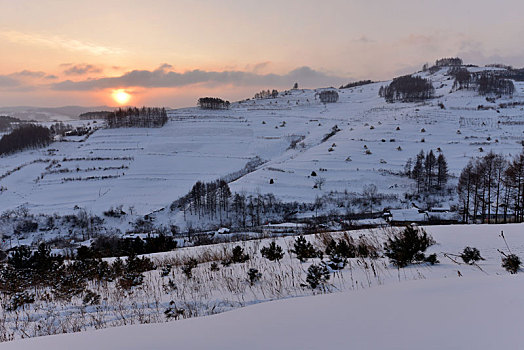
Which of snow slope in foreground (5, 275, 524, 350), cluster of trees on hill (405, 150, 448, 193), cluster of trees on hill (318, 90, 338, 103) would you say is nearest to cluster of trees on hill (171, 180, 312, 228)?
cluster of trees on hill (405, 150, 448, 193)

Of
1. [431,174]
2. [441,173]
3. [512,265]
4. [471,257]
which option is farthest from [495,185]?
[512,265]

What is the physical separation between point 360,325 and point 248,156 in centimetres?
5788

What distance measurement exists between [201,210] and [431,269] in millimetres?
32727

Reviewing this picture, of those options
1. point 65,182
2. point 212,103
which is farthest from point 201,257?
point 212,103

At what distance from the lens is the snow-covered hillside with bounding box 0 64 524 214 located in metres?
40.8

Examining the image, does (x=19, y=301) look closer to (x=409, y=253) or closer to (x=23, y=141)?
(x=409, y=253)

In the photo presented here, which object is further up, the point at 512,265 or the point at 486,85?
the point at 486,85

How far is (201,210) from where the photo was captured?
36.2 meters

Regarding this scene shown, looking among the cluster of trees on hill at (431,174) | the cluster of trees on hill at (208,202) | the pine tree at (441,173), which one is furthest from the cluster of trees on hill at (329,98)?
the cluster of trees on hill at (208,202)

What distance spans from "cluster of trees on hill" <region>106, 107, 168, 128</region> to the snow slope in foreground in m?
92.0

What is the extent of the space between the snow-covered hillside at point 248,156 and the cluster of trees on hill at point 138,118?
534 centimetres

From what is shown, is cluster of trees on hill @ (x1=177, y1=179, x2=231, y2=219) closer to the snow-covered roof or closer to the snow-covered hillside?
the snow-covered hillside

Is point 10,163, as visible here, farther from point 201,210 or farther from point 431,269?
point 431,269

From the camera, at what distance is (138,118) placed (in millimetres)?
93688
